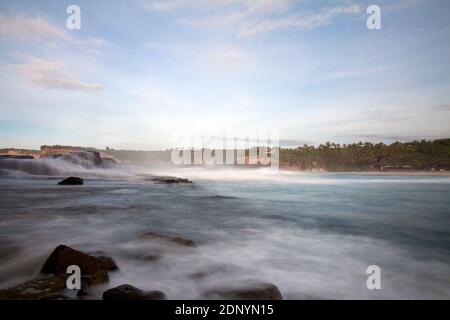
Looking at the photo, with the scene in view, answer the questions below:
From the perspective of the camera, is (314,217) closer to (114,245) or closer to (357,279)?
(357,279)

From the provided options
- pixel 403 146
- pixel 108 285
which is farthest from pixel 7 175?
pixel 403 146

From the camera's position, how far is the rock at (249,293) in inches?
157

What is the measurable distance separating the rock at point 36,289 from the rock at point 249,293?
2.07m

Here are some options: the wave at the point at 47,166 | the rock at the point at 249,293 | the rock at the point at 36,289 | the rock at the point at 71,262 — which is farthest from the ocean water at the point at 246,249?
the wave at the point at 47,166

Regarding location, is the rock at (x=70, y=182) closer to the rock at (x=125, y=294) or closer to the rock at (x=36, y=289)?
the rock at (x=36, y=289)

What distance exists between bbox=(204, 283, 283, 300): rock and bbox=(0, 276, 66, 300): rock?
2.07 metres

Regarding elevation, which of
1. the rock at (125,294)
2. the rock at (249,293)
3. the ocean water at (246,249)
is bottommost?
the ocean water at (246,249)

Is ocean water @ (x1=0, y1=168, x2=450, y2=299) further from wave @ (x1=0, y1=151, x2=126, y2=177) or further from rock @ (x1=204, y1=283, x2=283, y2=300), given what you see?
wave @ (x1=0, y1=151, x2=126, y2=177)

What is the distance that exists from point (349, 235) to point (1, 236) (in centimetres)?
988

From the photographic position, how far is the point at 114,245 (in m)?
6.90

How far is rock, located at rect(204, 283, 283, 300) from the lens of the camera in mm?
3998

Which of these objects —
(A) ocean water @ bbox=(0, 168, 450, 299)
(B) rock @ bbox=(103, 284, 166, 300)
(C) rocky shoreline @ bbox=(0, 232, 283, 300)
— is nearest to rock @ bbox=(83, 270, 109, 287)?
(C) rocky shoreline @ bbox=(0, 232, 283, 300)
